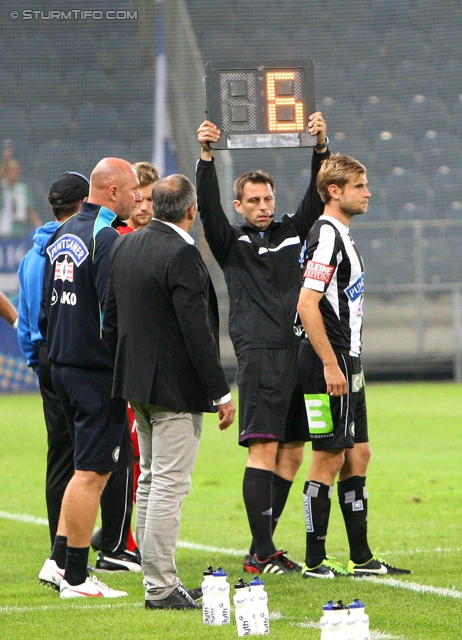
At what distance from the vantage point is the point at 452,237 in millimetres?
20344

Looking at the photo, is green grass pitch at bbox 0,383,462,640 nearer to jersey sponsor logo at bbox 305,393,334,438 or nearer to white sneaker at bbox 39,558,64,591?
white sneaker at bbox 39,558,64,591

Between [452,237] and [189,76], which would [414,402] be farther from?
[189,76]

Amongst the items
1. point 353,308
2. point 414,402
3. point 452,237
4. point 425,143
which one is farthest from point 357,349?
point 425,143

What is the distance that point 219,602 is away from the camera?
415 cm

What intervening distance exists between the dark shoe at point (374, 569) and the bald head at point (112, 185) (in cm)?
220

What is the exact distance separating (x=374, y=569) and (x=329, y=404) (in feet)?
2.98

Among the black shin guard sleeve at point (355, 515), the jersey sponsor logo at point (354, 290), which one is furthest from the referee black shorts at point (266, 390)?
the jersey sponsor logo at point (354, 290)

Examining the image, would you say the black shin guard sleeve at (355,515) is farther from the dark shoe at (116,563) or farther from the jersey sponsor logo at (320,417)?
the dark shoe at (116,563)

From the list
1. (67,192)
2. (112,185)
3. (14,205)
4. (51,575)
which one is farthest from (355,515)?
(14,205)

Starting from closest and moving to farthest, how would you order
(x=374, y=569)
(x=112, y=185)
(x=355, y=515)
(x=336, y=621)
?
(x=336, y=621)
(x=112, y=185)
(x=374, y=569)
(x=355, y=515)

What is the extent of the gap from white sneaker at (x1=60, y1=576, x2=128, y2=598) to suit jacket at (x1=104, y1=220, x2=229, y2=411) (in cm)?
97

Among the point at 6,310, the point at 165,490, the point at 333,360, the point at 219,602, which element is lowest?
the point at 219,602

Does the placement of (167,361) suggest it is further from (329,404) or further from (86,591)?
(86,591)

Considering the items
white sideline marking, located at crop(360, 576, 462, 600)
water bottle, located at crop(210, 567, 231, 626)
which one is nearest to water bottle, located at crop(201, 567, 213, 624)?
water bottle, located at crop(210, 567, 231, 626)
